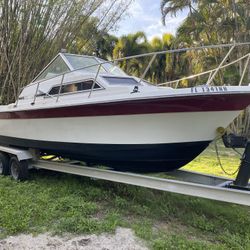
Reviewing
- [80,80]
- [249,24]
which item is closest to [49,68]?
[80,80]

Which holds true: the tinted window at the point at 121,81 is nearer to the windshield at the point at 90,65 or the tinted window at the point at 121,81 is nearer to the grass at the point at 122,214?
the windshield at the point at 90,65

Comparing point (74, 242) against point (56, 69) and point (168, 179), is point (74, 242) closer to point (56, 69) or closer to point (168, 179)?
point (168, 179)

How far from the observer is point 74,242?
108 inches

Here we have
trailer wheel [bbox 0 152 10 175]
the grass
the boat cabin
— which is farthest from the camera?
trailer wheel [bbox 0 152 10 175]

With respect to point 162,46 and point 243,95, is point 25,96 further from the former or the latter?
point 162,46

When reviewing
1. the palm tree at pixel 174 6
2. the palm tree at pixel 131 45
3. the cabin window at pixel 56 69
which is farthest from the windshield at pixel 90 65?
the palm tree at pixel 131 45

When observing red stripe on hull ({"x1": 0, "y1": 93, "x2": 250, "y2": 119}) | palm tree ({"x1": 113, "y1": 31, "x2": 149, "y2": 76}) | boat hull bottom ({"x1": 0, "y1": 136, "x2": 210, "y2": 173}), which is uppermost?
palm tree ({"x1": 113, "y1": 31, "x2": 149, "y2": 76})

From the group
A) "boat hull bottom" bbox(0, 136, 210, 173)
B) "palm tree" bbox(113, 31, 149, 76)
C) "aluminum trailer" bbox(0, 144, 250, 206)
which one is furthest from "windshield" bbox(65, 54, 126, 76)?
"palm tree" bbox(113, 31, 149, 76)

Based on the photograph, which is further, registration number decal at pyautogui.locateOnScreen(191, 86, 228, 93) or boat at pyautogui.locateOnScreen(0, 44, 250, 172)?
boat at pyautogui.locateOnScreen(0, 44, 250, 172)

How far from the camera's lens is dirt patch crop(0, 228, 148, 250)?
267 centimetres

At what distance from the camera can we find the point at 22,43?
24.5ft

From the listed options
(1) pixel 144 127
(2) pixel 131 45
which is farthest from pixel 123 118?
(2) pixel 131 45

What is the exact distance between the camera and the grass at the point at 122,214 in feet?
9.66

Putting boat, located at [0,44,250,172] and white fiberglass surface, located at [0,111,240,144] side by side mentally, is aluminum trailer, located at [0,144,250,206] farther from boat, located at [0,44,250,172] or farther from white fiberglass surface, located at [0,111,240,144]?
white fiberglass surface, located at [0,111,240,144]
